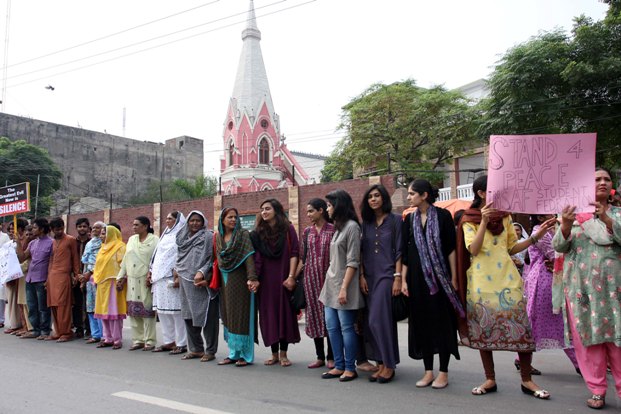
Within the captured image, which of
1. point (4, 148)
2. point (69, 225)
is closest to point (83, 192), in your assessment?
point (4, 148)

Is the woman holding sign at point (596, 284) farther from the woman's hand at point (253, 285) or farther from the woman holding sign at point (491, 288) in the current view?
the woman's hand at point (253, 285)

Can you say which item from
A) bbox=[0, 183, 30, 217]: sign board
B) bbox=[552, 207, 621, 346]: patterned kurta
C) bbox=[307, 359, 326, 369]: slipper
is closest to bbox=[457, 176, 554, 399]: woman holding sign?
bbox=[552, 207, 621, 346]: patterned kurta

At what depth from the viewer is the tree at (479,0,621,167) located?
16.0 m

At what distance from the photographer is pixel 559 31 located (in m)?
17.3

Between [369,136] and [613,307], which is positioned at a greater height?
[369,136]

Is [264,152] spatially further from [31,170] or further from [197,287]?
[197,287]

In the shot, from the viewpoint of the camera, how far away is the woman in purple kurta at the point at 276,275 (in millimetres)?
5797

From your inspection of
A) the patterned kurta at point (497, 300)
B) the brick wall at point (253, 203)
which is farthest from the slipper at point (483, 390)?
the brick wall at point (253, 203)

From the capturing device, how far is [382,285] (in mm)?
4930

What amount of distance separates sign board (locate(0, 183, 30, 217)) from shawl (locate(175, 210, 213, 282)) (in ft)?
29.3

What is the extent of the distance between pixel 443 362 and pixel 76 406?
10.1 feet

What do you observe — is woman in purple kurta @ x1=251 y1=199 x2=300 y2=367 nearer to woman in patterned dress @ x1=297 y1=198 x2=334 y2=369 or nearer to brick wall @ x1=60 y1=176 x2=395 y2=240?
woman in patterned dress @ x1=297 y1=198 x2=334 y2=369

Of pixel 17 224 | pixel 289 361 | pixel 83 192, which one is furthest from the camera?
pixel 83 192

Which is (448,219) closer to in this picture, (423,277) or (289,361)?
(423,277)
